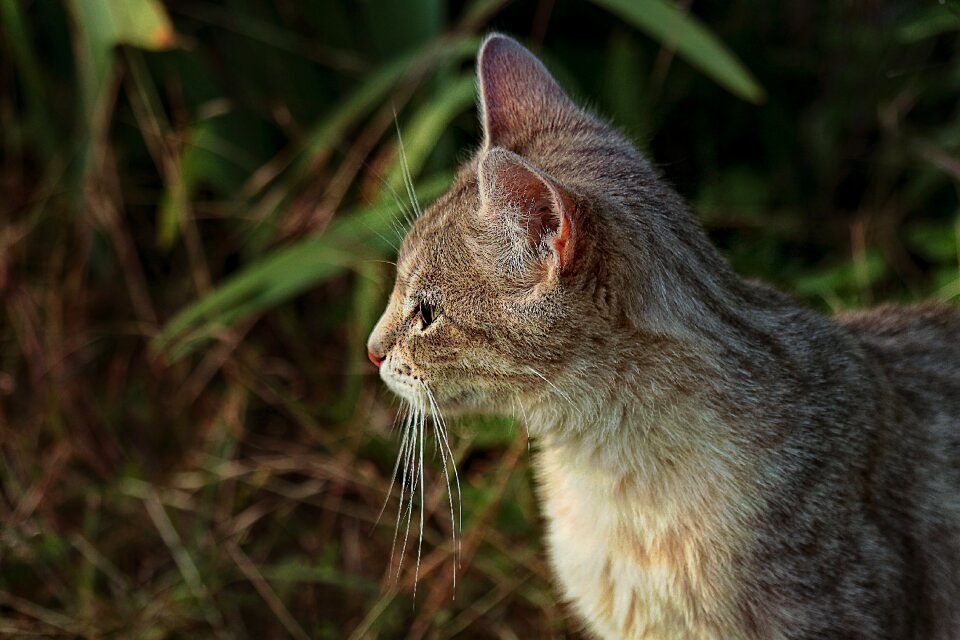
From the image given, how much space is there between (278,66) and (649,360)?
6.40 feet

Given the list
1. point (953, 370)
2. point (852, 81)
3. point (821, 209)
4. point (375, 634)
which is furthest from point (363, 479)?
point (852, 81)

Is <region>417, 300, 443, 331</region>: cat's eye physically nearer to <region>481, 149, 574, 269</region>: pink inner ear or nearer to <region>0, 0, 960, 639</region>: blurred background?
<region>481, 149, 574, 269</region>: pink inner ear

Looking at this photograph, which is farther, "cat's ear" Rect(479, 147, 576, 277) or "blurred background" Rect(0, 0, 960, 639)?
"blurred background" Rect(0, 0, 960, 639)

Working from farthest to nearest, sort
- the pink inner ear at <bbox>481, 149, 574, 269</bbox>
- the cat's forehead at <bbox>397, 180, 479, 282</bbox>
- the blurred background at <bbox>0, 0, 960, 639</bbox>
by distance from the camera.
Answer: the blurred background at <bbox>0, 0, 960, 639</bbox>
the cat's forehead at <bbox>397, 180, 479, 282</bbox>
the pink inner ear at <bbox>481, 149, 574, 269</bbox>

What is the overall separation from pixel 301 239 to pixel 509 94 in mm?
1103

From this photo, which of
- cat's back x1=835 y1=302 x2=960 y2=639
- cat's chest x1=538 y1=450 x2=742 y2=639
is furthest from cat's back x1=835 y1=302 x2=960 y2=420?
cat's chest x1=538 y1=450 x2=742 y2=639

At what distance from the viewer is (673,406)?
1.70m

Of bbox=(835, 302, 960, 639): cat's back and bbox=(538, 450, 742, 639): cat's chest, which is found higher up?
bbox=(835, 302, 960, 639): cat's back

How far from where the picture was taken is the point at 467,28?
9.09 ft

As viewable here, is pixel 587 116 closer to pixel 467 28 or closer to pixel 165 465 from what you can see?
pixel 467 28

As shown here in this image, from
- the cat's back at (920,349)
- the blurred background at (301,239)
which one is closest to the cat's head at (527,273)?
the blurred background at (301,239)

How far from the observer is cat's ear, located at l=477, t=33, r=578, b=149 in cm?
196

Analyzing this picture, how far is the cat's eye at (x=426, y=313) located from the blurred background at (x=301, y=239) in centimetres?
46

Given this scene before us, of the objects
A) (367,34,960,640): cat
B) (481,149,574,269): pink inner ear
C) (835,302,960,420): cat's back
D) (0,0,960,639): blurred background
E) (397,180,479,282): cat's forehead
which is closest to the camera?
(481,149,574,269): pink inner ear
